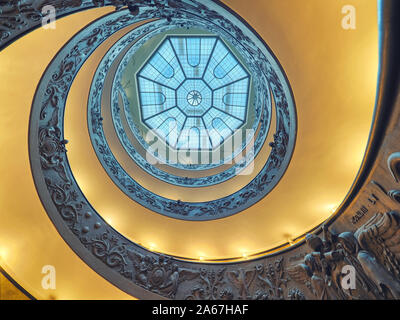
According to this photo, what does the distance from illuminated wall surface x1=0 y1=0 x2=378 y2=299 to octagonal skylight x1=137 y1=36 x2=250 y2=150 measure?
462 cm

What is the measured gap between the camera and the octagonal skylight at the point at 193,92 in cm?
1095

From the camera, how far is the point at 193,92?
11953mm

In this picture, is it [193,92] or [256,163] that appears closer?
[256,163]

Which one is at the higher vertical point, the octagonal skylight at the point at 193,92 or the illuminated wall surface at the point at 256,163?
the octagonal skylight at the point at 193,92

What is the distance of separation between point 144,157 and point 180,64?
5.11 m

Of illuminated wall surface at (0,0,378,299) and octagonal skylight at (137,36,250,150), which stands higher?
octagonal skylight at (137,36,250,150)

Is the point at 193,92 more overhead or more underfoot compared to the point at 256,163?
more overhead

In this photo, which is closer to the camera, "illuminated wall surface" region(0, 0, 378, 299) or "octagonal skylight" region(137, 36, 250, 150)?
"illuminated wall surface" region(0, 0, 378, 299)

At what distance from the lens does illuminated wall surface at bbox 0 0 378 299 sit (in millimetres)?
3489

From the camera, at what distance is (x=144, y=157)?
10.3 m

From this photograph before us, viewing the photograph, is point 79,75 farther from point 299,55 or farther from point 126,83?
point 299,55

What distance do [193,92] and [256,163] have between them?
5908 millimetres

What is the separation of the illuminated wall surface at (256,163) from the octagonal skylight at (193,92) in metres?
4.62

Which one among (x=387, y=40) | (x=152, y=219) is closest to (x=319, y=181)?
(x=387, y=40)
